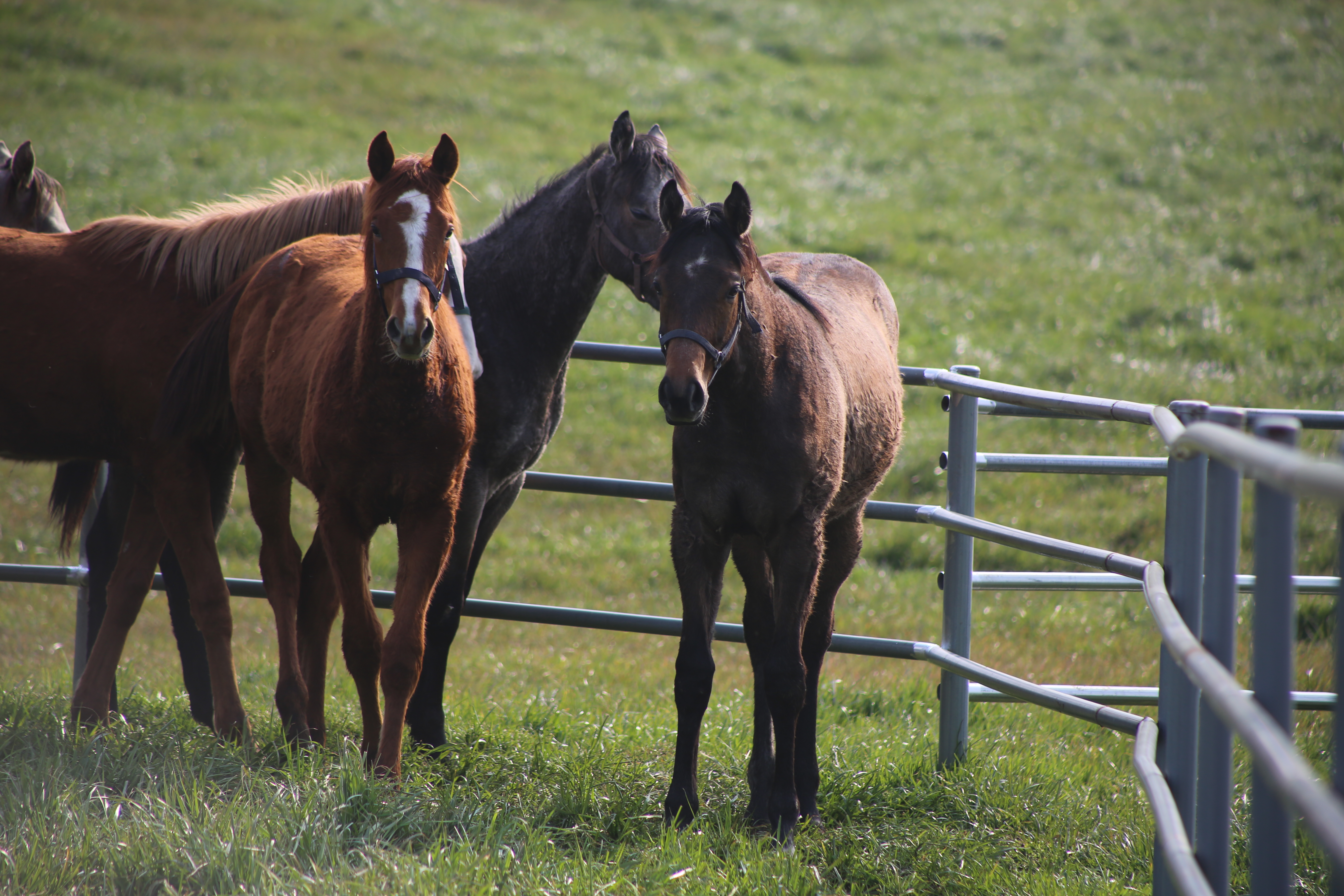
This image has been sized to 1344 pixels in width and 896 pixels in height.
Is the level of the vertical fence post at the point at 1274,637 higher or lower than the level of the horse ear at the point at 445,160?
lower

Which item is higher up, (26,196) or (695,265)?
(26,196)

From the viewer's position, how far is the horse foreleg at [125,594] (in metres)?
4.21

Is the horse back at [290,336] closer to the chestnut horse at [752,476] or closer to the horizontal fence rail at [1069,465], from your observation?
the chestnut horse at [752,476]

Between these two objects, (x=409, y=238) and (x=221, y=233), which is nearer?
(x=409, y=238)

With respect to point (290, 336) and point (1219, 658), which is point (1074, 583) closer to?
point (1219, 658)

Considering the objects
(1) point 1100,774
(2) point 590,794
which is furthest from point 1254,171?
(2) point 590,794

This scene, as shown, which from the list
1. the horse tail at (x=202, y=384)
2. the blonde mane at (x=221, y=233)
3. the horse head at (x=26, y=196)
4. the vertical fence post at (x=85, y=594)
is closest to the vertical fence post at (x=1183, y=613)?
the blonde mane at (x=221, y=233)

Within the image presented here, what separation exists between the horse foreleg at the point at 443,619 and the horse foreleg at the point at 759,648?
109cm

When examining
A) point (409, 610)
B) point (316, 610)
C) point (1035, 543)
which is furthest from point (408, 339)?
point (1035, 543)

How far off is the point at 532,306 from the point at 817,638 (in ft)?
5.76

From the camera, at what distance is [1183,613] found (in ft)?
7.60

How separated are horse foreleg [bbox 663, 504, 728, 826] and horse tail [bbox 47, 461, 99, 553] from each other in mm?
2915

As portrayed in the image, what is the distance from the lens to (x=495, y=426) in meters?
4.23

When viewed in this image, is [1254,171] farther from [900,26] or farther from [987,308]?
[900,26]
